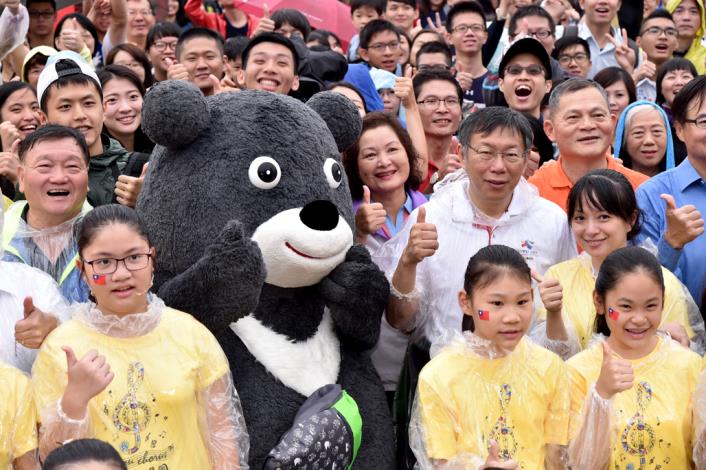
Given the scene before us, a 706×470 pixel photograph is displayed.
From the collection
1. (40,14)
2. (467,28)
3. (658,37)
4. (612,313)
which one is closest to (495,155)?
(612,313)

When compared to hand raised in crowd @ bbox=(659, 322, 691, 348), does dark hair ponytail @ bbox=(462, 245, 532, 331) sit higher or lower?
higher

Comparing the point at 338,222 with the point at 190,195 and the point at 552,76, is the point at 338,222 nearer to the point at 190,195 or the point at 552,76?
the point at 190,195

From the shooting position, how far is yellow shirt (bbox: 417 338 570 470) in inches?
148

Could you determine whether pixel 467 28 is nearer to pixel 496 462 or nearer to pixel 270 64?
pixel 270 64

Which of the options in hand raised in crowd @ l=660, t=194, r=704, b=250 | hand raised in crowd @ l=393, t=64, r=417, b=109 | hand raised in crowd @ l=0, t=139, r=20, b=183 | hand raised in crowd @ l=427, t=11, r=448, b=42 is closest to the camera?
hand raised in crowd @ l=660, t=194, r=704, b=250

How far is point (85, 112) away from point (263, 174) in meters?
1.29

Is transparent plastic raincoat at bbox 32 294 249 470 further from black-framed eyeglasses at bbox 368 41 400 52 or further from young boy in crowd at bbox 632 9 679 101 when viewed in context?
young boy in crowd at bbox 632 9 679 101

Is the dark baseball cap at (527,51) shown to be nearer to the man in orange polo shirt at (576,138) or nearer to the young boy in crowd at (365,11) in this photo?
the man in orange polo shirt at (576,138)

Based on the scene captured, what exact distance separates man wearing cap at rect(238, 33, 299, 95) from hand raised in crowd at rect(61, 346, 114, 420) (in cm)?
263

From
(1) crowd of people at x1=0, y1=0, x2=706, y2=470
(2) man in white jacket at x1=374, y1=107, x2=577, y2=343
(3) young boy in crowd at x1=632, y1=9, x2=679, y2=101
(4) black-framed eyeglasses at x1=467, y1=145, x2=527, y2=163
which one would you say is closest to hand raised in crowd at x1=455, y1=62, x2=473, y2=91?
(1) crowd of people at x1=0, y1=0, x2=706, y2=470

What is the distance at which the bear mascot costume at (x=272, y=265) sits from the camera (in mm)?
3852

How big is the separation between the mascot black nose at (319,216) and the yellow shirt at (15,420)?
1.12 meters

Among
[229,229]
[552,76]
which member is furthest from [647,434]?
[552,76]

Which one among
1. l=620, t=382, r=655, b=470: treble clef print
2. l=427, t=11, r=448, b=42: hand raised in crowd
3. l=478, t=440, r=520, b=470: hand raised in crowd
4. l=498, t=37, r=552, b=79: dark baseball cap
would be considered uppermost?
l=498, t=37, r=552, b=79: dark baseball cap
